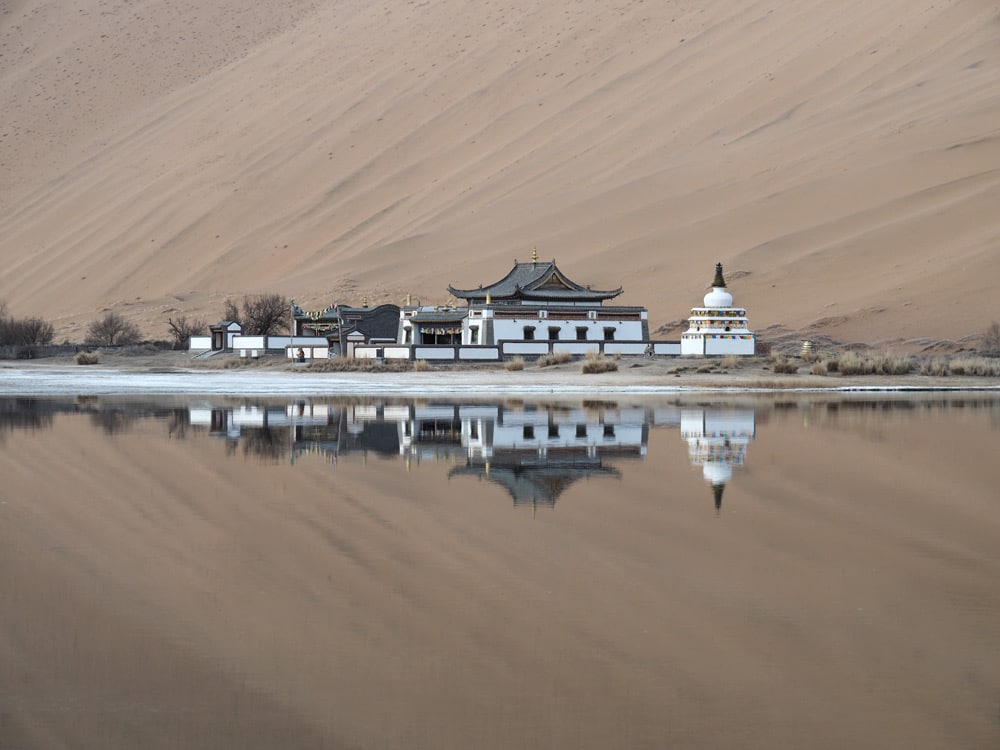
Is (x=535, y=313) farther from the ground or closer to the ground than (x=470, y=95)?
closer to the ground

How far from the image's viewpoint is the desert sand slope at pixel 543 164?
60281 mm

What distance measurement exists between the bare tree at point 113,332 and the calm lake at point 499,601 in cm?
5334

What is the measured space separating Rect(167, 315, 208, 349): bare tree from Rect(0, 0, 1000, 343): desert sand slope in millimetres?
1439

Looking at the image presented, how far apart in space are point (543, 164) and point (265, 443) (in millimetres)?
59650

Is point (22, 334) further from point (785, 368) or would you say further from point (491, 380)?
point (785, 368)

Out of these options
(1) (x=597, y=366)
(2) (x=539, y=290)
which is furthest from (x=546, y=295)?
(1) (x=597, y=366)

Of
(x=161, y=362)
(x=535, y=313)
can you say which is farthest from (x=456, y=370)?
(x=161, y=362)

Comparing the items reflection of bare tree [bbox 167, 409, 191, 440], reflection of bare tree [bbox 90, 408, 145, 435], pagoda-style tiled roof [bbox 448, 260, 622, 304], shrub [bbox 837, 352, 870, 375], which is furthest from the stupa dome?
reflection of bare tree [bbox 90, 408, 145, 435]

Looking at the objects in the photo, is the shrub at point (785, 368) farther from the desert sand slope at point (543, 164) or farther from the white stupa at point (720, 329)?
the desert sand slope at point (543, 164)

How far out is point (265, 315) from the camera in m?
65.6

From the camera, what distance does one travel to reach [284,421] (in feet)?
78.1

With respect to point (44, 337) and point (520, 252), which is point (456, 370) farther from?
point (44, 337)

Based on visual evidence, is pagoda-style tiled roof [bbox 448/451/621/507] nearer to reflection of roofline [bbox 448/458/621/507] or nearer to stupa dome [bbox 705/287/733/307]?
reflection of roofline [bbox 448/458/621/507]

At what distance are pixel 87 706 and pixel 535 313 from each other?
46346 millimetres
